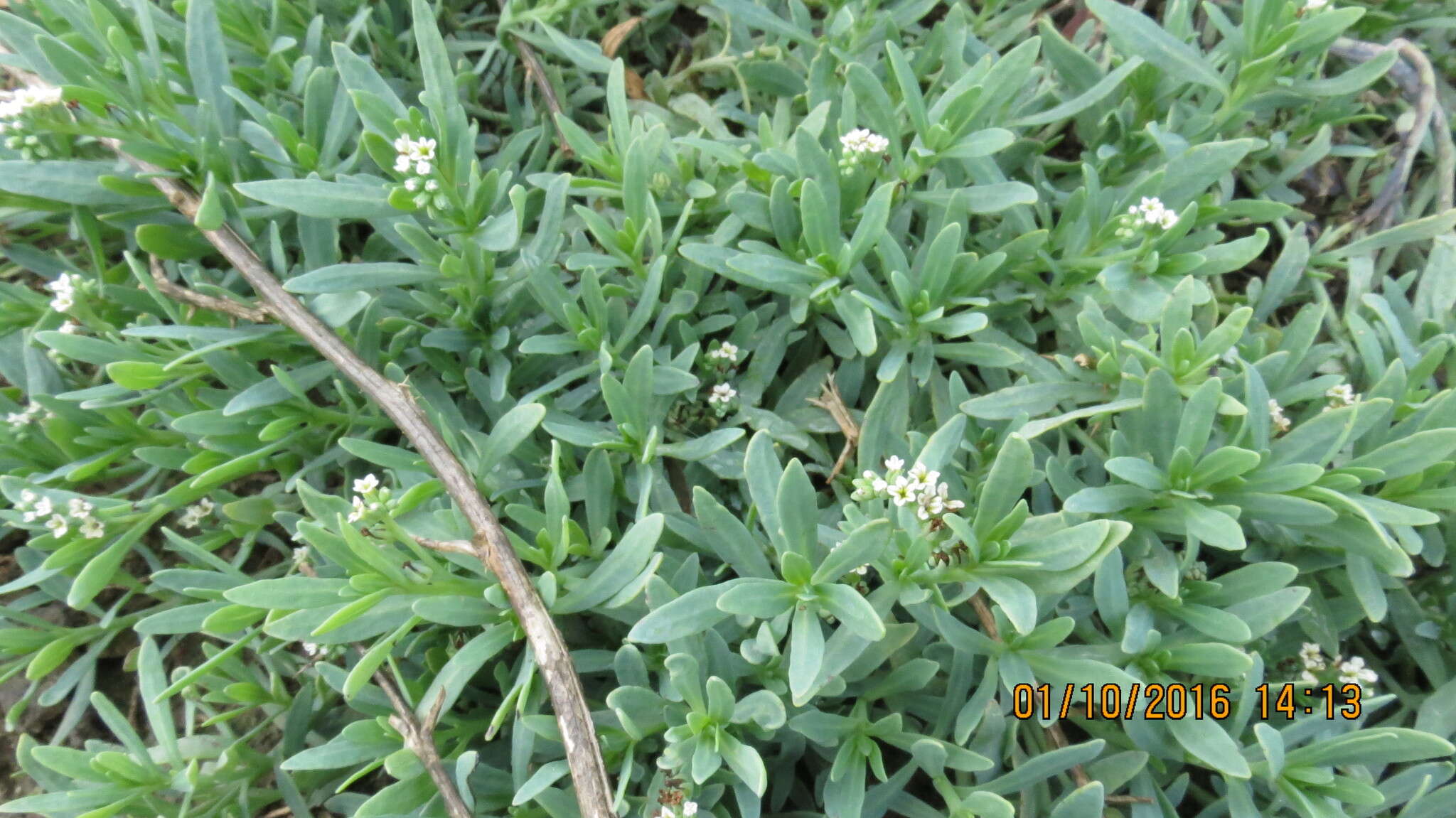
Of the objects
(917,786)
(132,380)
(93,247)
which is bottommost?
(917,786)

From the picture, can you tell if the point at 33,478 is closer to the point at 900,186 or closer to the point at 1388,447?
the point at 900,186

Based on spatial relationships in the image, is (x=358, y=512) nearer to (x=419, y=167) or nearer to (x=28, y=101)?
(x=419, y=167)

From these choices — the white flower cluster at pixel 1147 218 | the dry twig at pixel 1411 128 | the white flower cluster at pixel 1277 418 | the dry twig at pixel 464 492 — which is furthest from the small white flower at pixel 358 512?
the dry twig at pixel 1411 128

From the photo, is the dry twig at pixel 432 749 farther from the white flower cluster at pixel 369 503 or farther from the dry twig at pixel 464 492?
the white flower cluster at pixel 369 503

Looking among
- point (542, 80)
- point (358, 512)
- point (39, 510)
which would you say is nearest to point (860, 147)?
point (542, 80)

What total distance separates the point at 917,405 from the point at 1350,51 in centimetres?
165

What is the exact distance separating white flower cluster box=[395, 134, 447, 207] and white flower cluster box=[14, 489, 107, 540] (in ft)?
3.44

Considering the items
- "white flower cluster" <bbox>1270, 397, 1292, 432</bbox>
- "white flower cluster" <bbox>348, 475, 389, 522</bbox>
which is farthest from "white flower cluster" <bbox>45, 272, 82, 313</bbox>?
"white flower cluster" <bbox>1270, 397, 1292, 432</bbox>

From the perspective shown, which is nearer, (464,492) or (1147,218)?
(464,492)

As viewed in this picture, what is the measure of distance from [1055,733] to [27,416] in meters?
2.40

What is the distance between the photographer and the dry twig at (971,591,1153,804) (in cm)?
176

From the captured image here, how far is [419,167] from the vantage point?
180 centimetres

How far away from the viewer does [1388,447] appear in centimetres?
174

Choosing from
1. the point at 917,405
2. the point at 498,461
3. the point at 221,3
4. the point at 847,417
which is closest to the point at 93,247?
the point at 221,3
